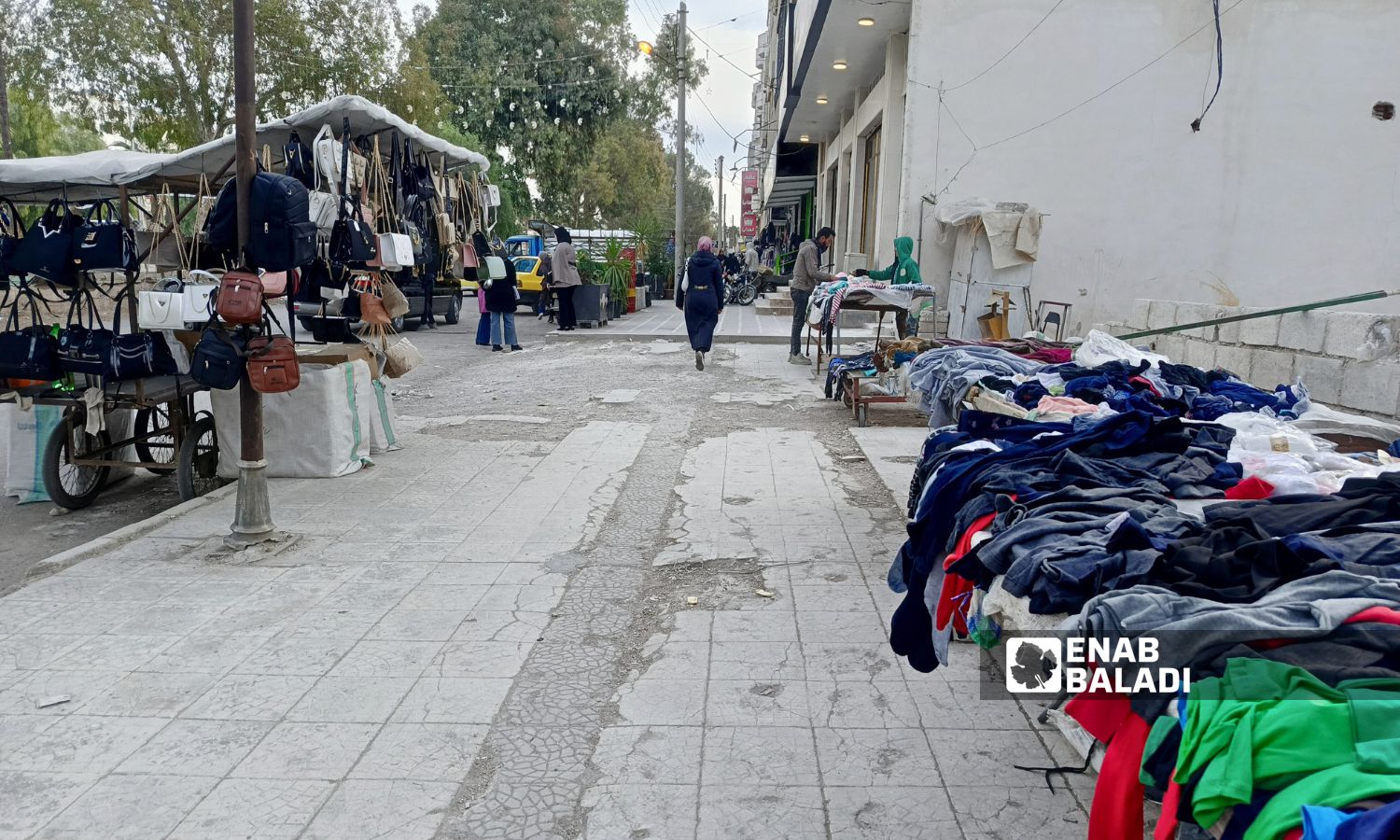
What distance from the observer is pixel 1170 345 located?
27.4 feet

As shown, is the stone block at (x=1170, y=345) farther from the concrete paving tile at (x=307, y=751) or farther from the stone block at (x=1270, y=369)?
the concrete paving tile at (x=307, y=751)

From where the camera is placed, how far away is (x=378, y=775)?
11.0 ft

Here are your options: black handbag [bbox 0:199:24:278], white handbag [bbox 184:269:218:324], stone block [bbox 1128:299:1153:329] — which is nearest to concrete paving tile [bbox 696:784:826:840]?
white handbag [bbox 184:269:218:324]

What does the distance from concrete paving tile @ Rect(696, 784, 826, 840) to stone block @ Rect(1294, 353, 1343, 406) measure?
16.3ft

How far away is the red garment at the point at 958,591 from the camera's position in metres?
3.03

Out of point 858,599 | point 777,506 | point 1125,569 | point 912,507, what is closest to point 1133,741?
point 1125,569

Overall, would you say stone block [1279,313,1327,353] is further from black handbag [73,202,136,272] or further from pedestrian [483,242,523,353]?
pedestrian [483,242,523,353]

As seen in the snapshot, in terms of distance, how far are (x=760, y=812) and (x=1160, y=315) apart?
699 cm

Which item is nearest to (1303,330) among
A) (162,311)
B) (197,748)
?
(197,748)

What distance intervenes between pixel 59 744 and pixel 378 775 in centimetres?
124

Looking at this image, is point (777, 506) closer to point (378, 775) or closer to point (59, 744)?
point (378, 775)

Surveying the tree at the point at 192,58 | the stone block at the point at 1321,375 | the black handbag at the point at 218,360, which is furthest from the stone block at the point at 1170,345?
the tree at the point at 192,58

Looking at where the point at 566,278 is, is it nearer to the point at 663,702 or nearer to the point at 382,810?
the point at 663,702

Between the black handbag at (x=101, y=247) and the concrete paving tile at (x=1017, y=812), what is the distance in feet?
20.8
